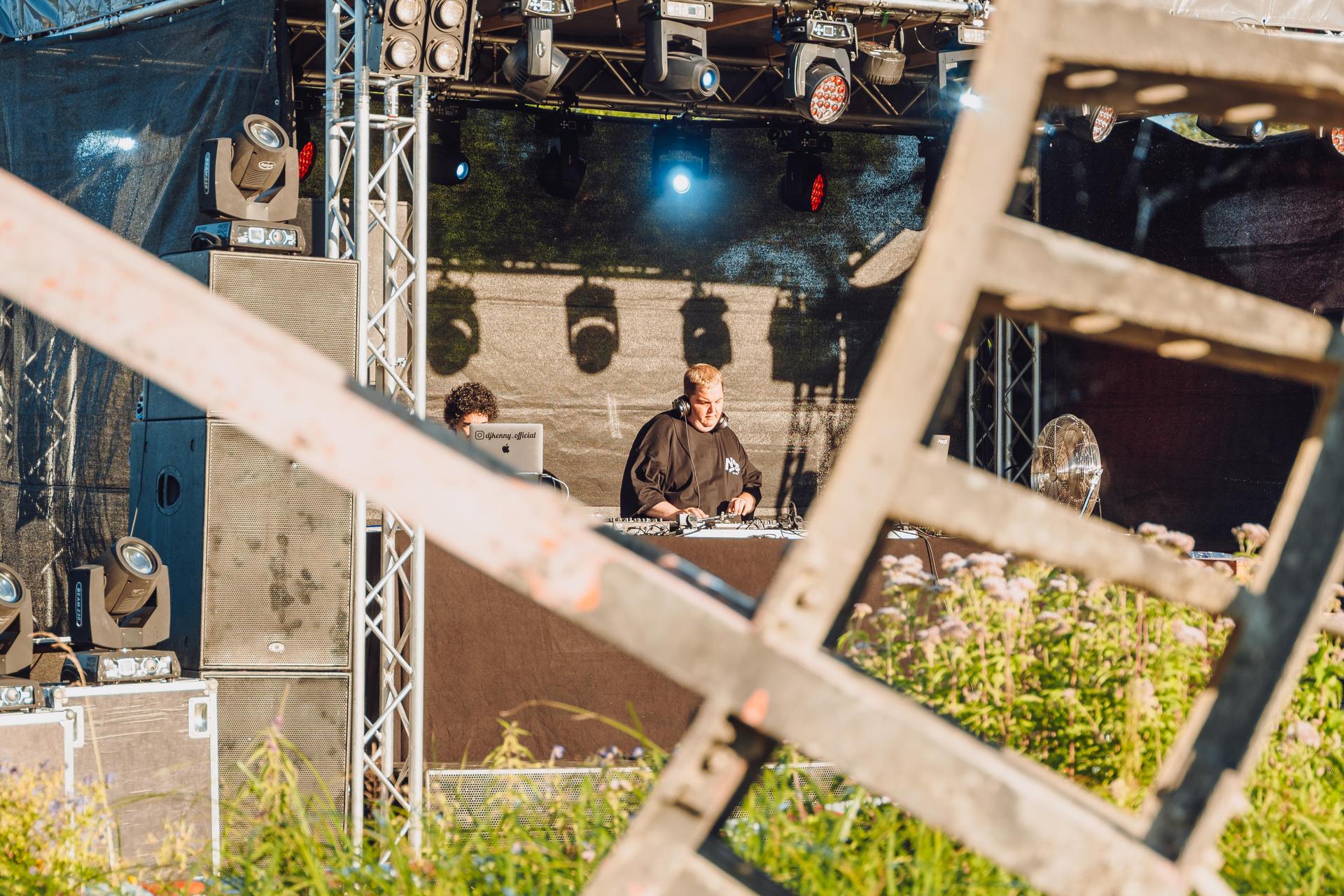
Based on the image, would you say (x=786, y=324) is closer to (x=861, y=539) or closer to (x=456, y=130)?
(x=456, y=130)

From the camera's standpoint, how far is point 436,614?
515cm

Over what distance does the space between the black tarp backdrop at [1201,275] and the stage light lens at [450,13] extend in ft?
16.9

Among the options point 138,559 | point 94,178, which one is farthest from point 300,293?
point 94,178

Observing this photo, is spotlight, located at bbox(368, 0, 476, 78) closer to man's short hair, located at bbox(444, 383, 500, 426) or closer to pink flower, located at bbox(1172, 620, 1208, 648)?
man's short hair, located at bbox(444, 383, 500, 426)

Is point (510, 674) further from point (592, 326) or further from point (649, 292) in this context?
point (649, 292)

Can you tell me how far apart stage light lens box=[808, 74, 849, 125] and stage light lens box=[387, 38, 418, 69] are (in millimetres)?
2685

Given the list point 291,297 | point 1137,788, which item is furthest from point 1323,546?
point 291,297

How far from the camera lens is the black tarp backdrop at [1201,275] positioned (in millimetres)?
8141

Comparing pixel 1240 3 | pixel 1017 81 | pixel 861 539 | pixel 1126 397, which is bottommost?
pixel 1126 397

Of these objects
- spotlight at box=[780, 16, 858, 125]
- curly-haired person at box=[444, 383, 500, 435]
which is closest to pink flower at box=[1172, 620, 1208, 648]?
curly-haired person at box=[444, 383, 500, 435]

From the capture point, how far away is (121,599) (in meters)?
4.04

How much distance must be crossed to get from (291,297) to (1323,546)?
412cm

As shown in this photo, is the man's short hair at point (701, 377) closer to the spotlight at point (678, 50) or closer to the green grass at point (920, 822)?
the spotlight at point (678, 50)

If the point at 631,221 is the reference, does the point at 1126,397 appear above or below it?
below
